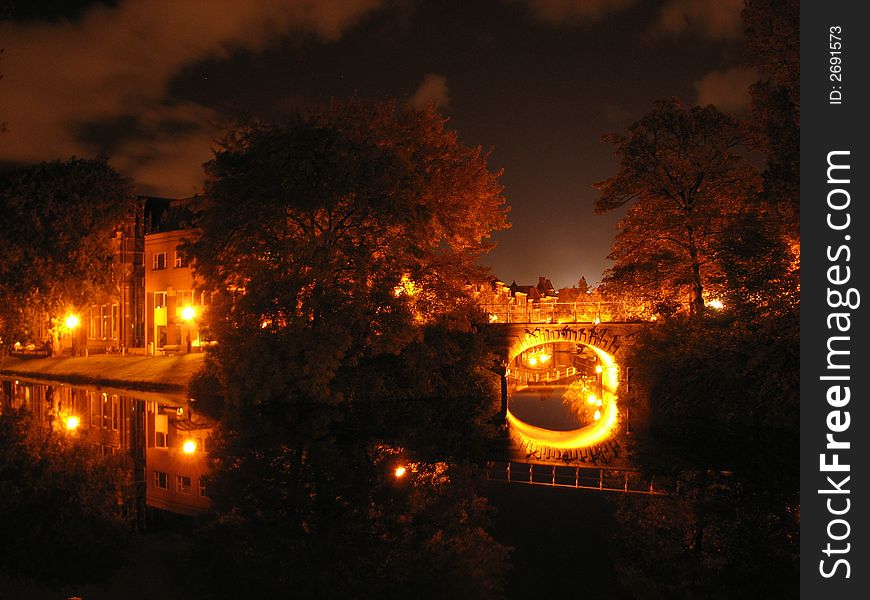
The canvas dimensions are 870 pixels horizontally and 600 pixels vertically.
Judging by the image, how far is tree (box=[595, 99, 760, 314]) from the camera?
1208 inches

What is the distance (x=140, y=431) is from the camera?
25.0 meters

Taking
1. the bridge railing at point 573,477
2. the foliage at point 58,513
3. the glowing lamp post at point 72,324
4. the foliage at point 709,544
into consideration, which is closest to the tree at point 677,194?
the bridge railing at point 573,477

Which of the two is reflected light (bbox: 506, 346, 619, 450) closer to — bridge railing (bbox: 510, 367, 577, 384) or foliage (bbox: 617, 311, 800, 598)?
foliage (bbox: 617, 311, 800, 598)

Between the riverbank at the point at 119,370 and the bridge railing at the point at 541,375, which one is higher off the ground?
the riverbank at the point at 119,370

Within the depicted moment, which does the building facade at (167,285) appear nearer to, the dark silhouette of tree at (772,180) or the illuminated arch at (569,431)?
the illuminated arch at (569,431)

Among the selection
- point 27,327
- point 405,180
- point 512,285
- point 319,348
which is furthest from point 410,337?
point 512,285

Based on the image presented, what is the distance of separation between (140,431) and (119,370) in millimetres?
21266

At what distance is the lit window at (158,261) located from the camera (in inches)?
2170

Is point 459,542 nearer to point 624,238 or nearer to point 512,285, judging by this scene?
point 624,238

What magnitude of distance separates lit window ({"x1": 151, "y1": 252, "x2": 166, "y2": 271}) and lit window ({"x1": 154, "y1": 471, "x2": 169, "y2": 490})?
3993 cm

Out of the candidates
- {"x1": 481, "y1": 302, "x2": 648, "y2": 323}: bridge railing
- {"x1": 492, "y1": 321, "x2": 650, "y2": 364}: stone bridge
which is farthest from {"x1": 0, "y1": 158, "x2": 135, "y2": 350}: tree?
{"x1": 492, "y1": 321, "x2": 650, "y2": 364}: stone bridge

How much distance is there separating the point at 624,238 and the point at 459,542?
2278 cm

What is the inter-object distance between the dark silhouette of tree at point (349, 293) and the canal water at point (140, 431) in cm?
107

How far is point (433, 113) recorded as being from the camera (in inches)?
1341
